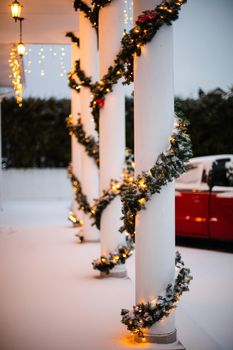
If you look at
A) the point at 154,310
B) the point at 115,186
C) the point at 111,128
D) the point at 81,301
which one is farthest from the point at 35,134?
the point at 154,310

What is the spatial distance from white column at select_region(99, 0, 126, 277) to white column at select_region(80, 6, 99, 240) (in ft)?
9.90

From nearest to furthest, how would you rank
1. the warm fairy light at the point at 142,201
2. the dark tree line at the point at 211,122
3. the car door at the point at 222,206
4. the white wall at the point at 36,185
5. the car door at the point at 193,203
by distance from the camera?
1. the warm fairy light at the point at 142,201
2. the car door at the point at 222,206
3. the car door at the point at 193,203
4. the dark tree line at the point at 211,122
5. the white wall at the point at 36,185

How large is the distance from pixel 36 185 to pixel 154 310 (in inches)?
763

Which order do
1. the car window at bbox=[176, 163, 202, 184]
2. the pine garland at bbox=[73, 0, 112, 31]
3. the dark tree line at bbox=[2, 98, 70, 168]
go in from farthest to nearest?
1. the dark tree line at bbox=[2, 98, 70, 168]
2. the car window at bbox=[176, 163, 202, 184]
3. the pine garland at bbox=[73, 0, 112, 31]

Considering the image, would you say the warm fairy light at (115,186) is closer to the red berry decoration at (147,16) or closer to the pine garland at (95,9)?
the pine garland at (95,9)

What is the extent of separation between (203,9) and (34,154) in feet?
31.1

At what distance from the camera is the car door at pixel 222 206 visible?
990 cm

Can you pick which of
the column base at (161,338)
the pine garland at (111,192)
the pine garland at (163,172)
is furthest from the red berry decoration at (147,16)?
the pine garland at (111,192)

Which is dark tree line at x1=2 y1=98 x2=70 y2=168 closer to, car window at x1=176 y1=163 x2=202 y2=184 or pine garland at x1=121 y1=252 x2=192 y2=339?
car window at x1=176 y1=163 x2=202 y2=184

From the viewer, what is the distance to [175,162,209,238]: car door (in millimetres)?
10398

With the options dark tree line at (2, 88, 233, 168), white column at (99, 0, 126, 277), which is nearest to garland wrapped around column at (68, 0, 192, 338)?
white column at (99, 0, 126, 277)

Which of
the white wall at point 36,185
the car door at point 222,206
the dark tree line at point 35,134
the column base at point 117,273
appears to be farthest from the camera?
the dark tree line at point 35,134

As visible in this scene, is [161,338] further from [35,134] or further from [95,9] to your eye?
[35,134]

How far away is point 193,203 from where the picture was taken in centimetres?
1059
